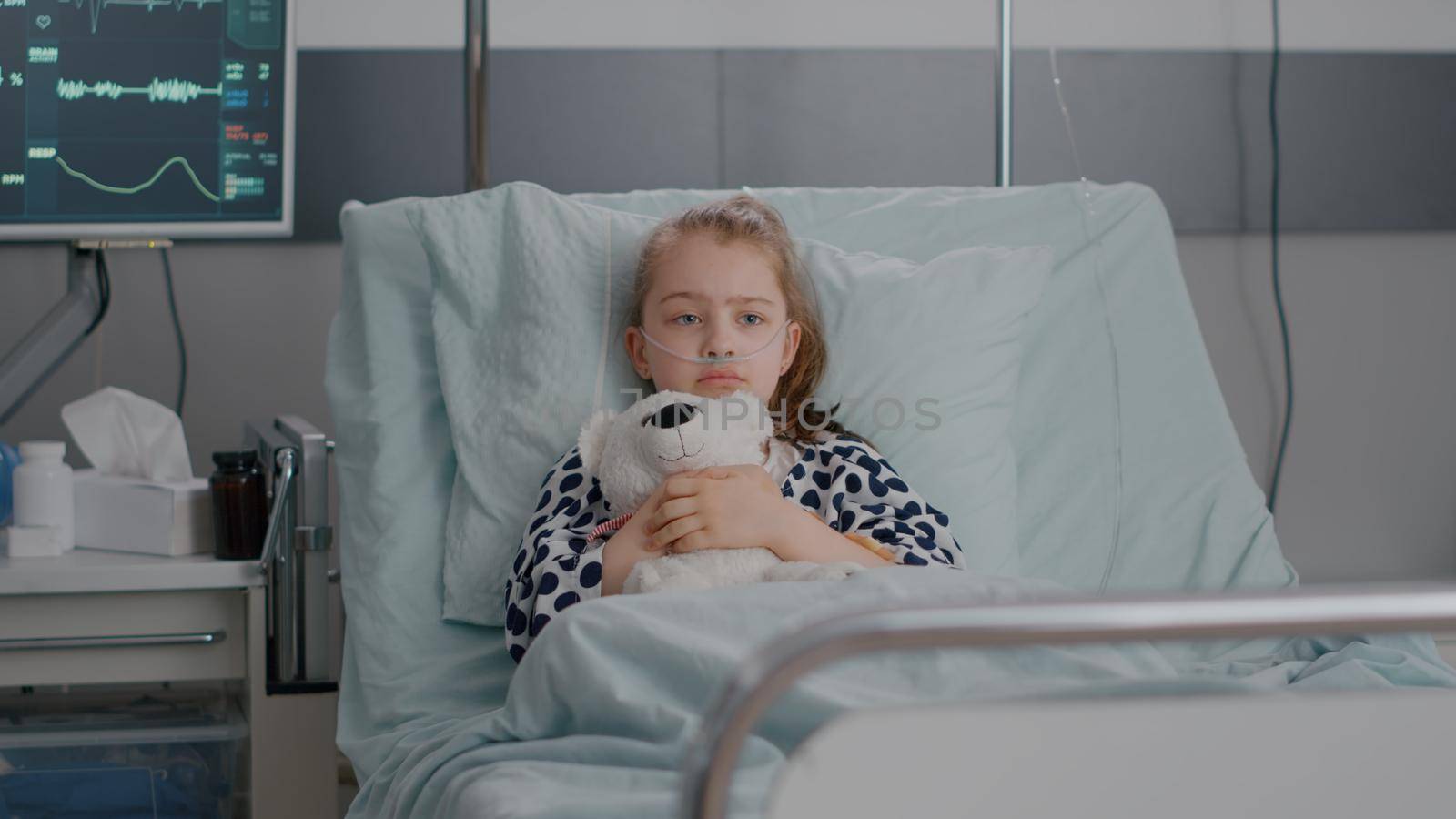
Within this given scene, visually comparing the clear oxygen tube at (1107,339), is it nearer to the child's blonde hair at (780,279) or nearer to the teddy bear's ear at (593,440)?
the child's blonde hair at (780,279)

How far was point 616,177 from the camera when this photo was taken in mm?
2104

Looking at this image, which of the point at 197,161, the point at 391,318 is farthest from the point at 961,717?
the point at 197,161

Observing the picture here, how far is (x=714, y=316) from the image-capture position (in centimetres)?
137

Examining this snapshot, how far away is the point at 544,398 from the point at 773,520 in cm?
36

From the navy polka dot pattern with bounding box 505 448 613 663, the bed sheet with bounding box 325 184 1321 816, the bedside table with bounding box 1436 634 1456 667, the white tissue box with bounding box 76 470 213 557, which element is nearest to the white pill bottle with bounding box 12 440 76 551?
the white tissue box with bounding box 76 470 213 557

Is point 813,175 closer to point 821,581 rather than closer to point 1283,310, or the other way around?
point 1283,310

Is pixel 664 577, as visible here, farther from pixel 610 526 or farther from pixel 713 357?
pixel 713 357

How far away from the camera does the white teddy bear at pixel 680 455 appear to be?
1.20 metres

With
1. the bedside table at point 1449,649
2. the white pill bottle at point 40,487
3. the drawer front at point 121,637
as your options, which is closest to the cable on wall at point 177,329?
the white pill bottle at point 40,487

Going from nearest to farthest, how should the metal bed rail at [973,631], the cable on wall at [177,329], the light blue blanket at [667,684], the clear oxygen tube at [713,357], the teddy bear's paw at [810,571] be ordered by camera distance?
the metal bed rail at [973,631]
the light blue blanket at [667,684]
the teddy bear's paw at [810,571]
the clear oxygen tube at [713,357]
the cable on wall at [177,329]

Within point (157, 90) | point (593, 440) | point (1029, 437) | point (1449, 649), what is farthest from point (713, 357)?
point (1449, 649)

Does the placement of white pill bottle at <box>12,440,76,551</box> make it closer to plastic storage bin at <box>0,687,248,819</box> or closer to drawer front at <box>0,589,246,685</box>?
drawer front at <box>0,589,246,685</box>

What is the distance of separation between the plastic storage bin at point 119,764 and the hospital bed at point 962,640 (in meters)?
0.19

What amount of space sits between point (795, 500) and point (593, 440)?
0.22 m
